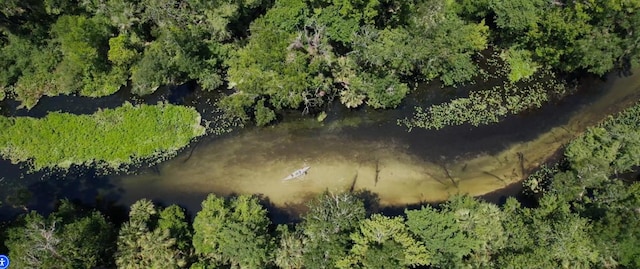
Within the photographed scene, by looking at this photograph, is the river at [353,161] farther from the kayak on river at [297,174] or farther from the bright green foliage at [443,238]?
the bright green foliage at [443,238]

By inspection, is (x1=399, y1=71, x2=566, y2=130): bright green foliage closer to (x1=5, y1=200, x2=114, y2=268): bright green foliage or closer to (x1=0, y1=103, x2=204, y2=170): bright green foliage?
(x1=0, y1=103, x2=204, y2=170): bright green foliage

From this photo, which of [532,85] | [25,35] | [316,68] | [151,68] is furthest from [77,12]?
[532,85]

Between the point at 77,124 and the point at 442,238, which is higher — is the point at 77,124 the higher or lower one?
the higher one

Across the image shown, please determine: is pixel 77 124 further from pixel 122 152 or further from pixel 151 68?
pixel 151 68

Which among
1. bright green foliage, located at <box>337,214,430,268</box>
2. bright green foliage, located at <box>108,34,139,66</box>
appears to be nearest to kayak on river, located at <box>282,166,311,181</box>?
bright green foliage, located at <box>337,214,430,268</box>

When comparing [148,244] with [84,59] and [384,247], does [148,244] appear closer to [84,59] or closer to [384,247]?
[384,247]

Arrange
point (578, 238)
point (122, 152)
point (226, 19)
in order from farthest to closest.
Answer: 1. point (226, 19)
2. point (122, 152)
3. point (578, 238)
